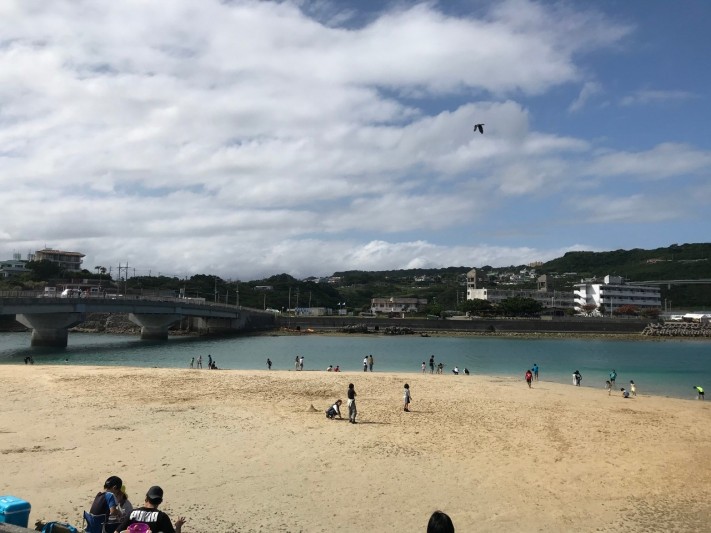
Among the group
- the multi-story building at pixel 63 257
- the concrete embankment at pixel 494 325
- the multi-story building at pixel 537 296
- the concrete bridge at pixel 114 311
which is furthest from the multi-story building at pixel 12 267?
the multi-story building at pixel 537 296

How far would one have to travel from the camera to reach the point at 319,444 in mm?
16766

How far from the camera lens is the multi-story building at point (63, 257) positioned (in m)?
167

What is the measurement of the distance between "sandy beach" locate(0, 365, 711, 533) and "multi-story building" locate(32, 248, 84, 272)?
161808 mm

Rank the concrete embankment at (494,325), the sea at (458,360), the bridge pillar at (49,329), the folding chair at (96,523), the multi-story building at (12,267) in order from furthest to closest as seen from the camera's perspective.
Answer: the multi-story building at (12,267) → the concrete embankment at (494,325) → the bridge pillar at (49,329) → the sea at (458,360) → the folding chair at (96,523)

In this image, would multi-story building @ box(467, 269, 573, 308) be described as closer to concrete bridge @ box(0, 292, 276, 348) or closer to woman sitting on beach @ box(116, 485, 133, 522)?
concrete bridge @ box(0, 292, 276, 348)

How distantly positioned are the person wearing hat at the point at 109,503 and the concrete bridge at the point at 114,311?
59781 mm

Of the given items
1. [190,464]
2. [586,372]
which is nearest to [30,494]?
[190,464]

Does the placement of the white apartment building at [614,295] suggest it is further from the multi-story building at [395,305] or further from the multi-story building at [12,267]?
the multi-story building at [12,267]

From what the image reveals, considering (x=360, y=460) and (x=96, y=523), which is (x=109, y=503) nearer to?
(x=96, y=523)

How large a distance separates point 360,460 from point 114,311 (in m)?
71.3

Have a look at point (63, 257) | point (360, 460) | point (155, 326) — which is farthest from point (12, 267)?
point (360, 460)

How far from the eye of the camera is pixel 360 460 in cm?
1525

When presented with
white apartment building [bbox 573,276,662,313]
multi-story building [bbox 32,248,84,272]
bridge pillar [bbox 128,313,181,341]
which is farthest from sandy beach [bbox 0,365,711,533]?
multi-story building [bbox 32,248,84,272]

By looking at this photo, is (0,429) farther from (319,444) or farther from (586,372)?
(586,372)
